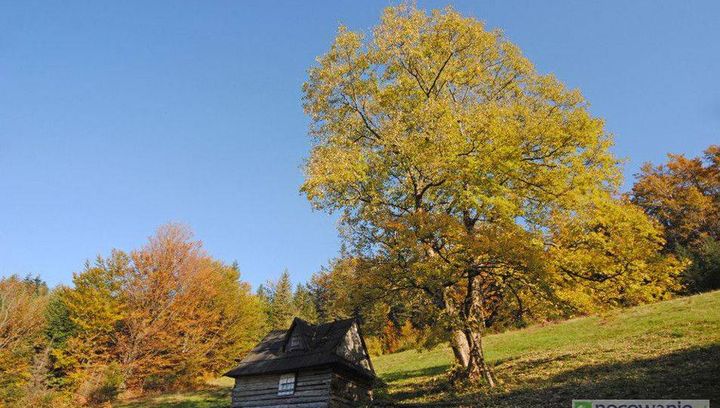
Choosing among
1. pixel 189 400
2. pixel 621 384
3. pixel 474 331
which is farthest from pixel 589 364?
pixel 189 400

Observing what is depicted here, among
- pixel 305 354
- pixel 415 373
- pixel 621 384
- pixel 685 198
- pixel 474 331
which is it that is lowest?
pixel 621 384

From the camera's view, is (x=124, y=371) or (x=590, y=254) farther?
(x=124, y=371)

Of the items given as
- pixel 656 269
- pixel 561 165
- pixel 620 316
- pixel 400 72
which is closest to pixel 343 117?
pixel 400 72

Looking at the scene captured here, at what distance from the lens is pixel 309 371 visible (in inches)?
918

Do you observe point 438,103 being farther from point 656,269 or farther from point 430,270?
point 656,269

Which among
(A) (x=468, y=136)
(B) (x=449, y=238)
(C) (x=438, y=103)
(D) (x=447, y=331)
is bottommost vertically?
(D) (x=447, y=331)

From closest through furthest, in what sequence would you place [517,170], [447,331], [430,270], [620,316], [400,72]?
[430,270]
[447,331]
[517,170]
[400,72]
[620,316]

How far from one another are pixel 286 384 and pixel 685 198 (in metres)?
59.5

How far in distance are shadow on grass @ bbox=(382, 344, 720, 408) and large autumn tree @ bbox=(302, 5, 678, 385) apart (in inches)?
82.8

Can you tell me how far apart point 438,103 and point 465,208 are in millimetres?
5082

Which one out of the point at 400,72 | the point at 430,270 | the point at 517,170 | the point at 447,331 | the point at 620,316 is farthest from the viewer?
the point at 620,316

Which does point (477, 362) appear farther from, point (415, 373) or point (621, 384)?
point (415, 373)

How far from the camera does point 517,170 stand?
1945 centimetres

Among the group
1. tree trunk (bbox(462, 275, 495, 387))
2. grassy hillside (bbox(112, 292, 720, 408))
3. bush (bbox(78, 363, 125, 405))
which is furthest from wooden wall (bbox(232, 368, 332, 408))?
bush (bbox(78, 363, 125, 405))
